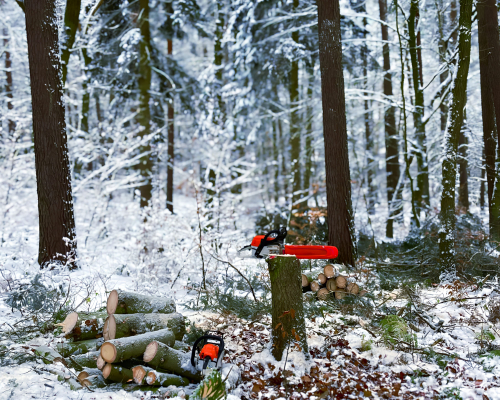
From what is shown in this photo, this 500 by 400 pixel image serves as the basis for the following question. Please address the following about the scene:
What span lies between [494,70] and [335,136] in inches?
187

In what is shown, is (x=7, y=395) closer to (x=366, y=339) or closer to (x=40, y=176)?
(x=366, y=339)

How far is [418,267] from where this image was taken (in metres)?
8.15

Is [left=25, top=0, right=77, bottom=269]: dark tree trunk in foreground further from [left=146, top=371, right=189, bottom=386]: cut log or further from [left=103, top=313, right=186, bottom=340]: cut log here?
[left=146, top=371, right=189, bottom=386]: cut log

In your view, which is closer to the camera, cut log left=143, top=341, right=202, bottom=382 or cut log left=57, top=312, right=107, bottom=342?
cut log left=143, top=341, right=202, bottom=382

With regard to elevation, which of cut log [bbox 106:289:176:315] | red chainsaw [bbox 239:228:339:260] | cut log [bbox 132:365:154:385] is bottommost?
cut log [bbox 132:365:154:385]

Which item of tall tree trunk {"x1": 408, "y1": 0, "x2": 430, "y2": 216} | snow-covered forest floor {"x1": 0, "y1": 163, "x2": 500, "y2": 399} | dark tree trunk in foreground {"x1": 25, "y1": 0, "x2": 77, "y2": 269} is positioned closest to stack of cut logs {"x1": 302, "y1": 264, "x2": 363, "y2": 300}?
snow-covered forest floor {"x1": 0, "y1": 163, "x2": 500, "y2": 399}

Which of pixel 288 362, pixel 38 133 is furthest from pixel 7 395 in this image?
pixel 38 133

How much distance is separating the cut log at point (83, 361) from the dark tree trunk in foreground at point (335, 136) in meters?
5.09

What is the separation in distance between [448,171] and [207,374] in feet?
20.1

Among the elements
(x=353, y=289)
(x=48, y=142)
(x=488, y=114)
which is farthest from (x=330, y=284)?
(x=488, y=114)

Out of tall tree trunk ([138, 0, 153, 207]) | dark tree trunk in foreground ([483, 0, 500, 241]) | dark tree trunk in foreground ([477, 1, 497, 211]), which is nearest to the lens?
dark tree trunk in foreground ([483, 0, 500, 241])

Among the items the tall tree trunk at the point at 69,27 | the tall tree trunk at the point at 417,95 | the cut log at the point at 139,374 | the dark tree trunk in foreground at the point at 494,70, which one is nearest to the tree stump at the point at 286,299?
the cut log at the point at 139,374

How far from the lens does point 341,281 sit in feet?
20.3

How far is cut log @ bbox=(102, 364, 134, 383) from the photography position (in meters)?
3.68
